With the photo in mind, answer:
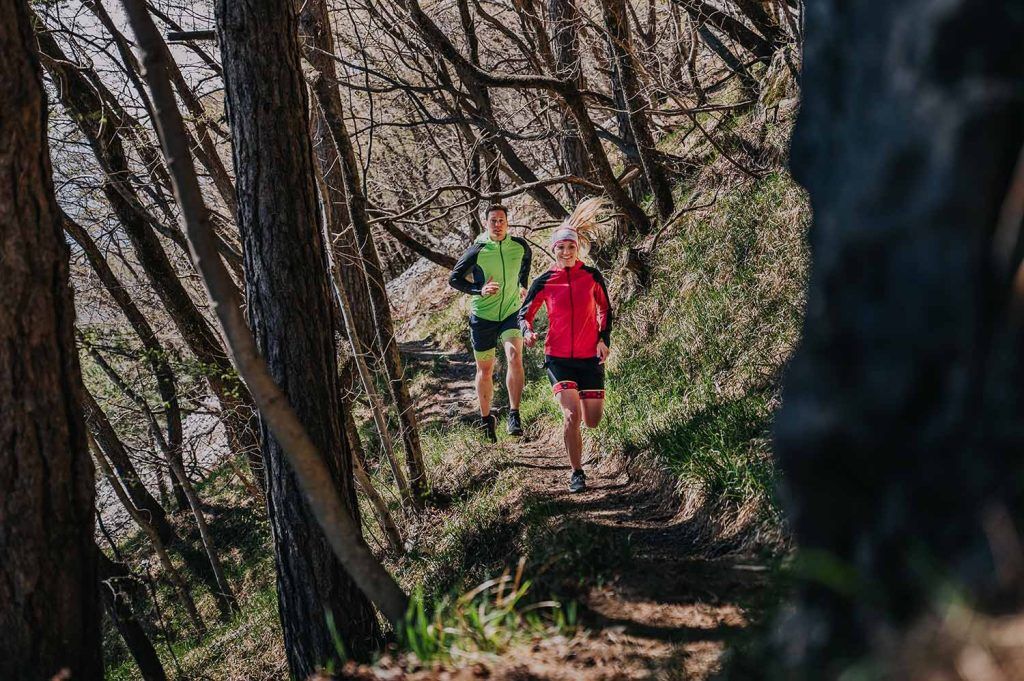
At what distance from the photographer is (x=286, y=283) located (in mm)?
5449

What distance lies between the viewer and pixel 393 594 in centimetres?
361

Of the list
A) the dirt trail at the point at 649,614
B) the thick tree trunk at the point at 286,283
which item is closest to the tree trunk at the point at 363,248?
the thick tree trunk at the point at 286,283

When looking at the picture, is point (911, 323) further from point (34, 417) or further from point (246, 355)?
point (34, 417)

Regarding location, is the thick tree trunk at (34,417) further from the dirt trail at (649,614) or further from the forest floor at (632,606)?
the dirt trail at (649,614)

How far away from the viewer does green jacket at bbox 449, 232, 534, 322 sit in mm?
9609

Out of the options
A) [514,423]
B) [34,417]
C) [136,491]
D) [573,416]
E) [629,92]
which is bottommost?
[136,491]

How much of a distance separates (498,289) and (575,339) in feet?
7.51

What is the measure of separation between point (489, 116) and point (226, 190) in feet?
11.4

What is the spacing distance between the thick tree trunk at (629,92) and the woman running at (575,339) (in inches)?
140

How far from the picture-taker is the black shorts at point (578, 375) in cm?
735

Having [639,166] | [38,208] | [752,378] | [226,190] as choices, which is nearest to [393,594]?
[38,208]

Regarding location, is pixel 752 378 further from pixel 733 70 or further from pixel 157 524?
pixel 157 524

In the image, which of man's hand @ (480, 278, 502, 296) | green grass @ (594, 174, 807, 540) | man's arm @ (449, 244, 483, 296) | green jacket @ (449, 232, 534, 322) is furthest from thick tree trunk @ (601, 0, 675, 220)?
man's hand @ (480, 278, 502, 296)

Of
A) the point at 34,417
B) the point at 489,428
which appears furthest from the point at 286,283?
the point at 489,428
